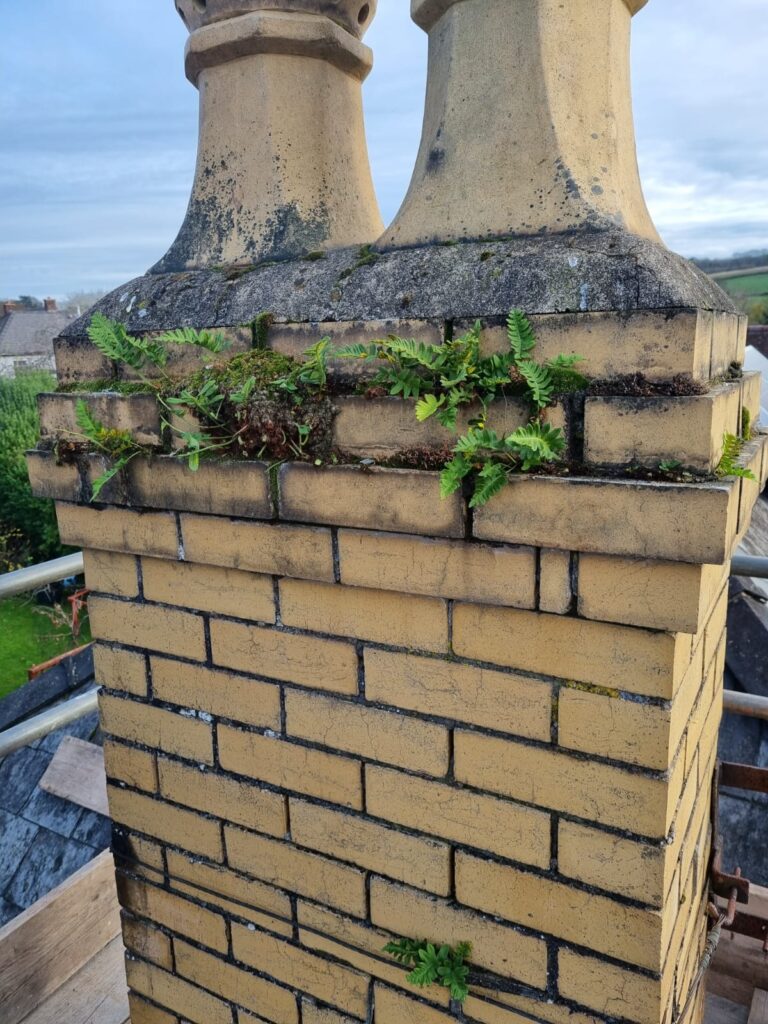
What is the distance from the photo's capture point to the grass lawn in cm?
2288

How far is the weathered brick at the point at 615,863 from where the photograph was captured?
1264 millimetres

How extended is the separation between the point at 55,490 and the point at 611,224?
4.36ft

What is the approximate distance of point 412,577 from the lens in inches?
53.2

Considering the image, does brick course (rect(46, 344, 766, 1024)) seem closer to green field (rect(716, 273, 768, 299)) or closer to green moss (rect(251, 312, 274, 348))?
green moss (rect(251, 312, 274, 348))

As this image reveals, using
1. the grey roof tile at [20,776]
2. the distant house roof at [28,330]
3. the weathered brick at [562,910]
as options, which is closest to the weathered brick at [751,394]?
the weathered brick at [562,910]

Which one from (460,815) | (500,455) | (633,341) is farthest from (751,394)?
(460,815)

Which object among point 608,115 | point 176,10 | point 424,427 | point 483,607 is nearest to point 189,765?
point 483,607

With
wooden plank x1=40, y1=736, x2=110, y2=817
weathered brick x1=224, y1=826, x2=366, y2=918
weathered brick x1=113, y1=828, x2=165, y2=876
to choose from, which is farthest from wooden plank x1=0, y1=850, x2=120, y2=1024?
wooden plank x1=40, y1=736, x2=110, y2=817

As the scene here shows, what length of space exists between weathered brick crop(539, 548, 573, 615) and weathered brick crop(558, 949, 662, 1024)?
663 mm

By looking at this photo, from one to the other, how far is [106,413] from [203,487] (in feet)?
1.08

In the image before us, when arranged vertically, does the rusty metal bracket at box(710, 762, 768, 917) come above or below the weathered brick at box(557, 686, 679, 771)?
below

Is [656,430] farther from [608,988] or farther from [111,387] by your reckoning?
[111,387]

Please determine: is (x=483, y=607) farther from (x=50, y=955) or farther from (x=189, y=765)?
(x=50, y=955)

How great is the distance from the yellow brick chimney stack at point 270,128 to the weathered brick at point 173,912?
1576 millimetres
